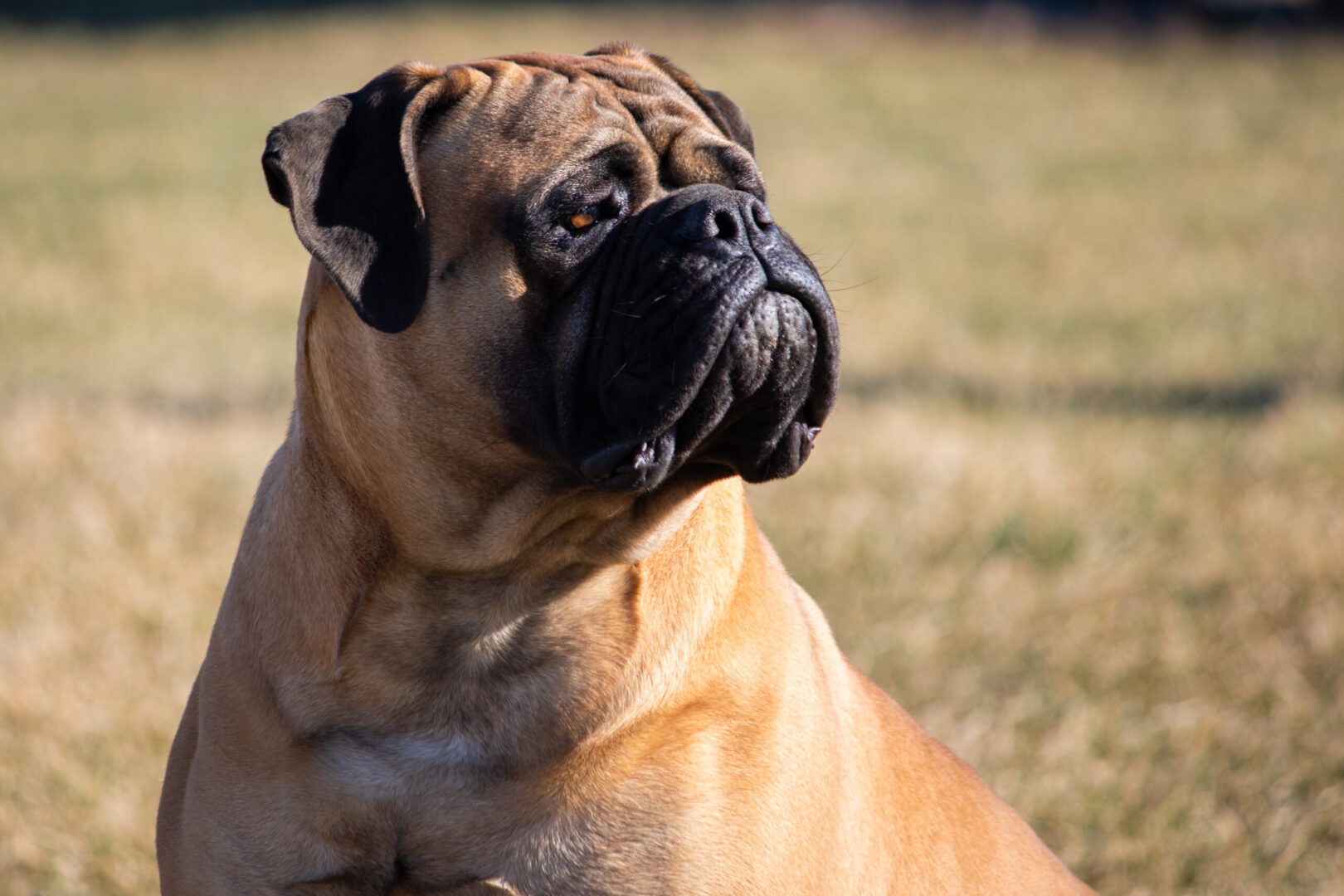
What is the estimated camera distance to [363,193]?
2385 millimetres

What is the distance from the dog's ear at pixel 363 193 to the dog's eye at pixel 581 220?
0.88 feet

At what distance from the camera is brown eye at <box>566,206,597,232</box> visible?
2389 millimetres

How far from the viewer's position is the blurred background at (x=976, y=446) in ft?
13.2

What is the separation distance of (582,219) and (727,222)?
0.27 metres

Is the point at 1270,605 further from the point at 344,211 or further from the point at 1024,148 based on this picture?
the point at 1024,148

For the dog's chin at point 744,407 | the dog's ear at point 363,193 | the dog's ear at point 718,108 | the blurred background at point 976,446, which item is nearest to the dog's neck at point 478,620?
the dog's chin at point 744,407

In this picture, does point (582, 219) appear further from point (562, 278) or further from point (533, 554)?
point (533, 554)

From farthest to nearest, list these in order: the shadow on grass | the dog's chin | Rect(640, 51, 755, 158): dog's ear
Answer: the shadow on grass → Rect(640, 51, 755, 158): dog's ear → the dog's chin

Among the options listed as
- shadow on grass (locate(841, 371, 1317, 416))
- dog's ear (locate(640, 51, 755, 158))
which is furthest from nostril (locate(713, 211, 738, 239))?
shadow on grass (locate(841, 371, 1317, 416))

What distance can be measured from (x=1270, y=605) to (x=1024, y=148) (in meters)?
11.5

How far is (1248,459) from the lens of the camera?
6.09 metres

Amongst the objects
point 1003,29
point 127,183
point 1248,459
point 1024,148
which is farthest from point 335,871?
point 1003,29

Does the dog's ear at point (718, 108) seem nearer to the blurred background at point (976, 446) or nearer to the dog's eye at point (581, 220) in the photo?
the dog's eye at point (581, 220)

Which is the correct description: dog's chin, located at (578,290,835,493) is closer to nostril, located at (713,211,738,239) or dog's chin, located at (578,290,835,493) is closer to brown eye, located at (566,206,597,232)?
nostril, located at (713,211,738,239)
